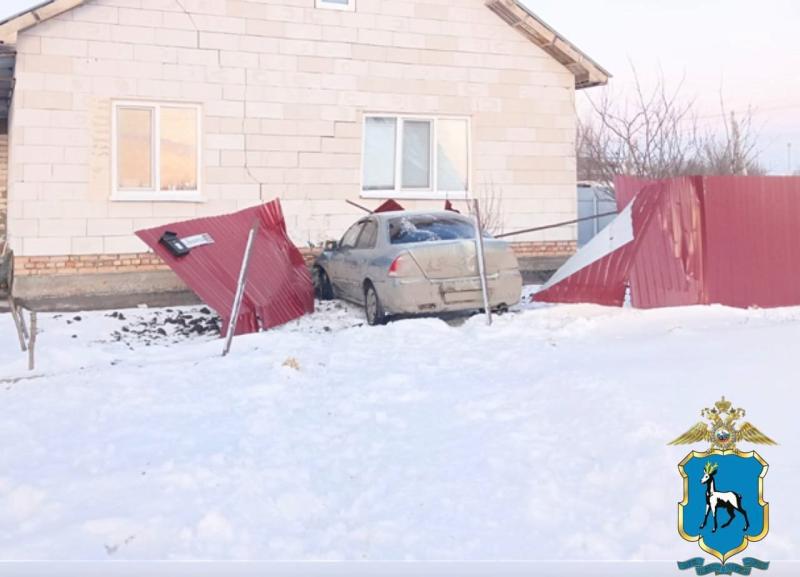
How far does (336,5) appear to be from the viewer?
11.4 metres

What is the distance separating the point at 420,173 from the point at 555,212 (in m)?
2.46

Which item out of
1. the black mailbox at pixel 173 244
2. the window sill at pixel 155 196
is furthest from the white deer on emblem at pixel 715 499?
the window sill at pixel 155 196

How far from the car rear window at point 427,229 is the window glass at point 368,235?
10.4 inches

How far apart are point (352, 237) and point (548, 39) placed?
200 inches

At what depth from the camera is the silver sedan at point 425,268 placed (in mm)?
8109

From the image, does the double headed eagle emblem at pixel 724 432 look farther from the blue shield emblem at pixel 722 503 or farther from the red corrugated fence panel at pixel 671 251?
the red corrugated fence panel at pixel 671 251

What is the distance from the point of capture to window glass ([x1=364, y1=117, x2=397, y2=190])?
1177 cm

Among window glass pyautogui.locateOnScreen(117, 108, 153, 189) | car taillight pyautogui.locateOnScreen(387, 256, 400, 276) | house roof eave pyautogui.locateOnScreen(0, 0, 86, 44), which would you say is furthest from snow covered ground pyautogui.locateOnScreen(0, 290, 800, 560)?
house roof eave pyautogui.locateOnScreen(0, 0, 86, 44)

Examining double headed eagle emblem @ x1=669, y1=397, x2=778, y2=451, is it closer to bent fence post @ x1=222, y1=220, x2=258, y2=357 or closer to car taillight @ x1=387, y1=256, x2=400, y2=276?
bent fence post @ x1=222, y1=220, x2=258, y2=357

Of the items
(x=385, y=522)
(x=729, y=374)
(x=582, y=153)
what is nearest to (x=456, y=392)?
(x=729, y=374)

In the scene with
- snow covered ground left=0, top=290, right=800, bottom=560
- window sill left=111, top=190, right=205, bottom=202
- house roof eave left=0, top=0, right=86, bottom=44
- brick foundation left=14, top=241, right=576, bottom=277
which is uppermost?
house roof eave left=0, top=0, right=86, bottom=44

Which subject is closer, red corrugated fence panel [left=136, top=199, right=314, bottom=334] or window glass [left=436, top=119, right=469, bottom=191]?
red corrugated fence panel [left=136, top=199, right=314, bottom=334]

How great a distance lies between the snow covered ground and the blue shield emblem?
0.22 feet

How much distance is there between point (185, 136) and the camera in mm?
10789
